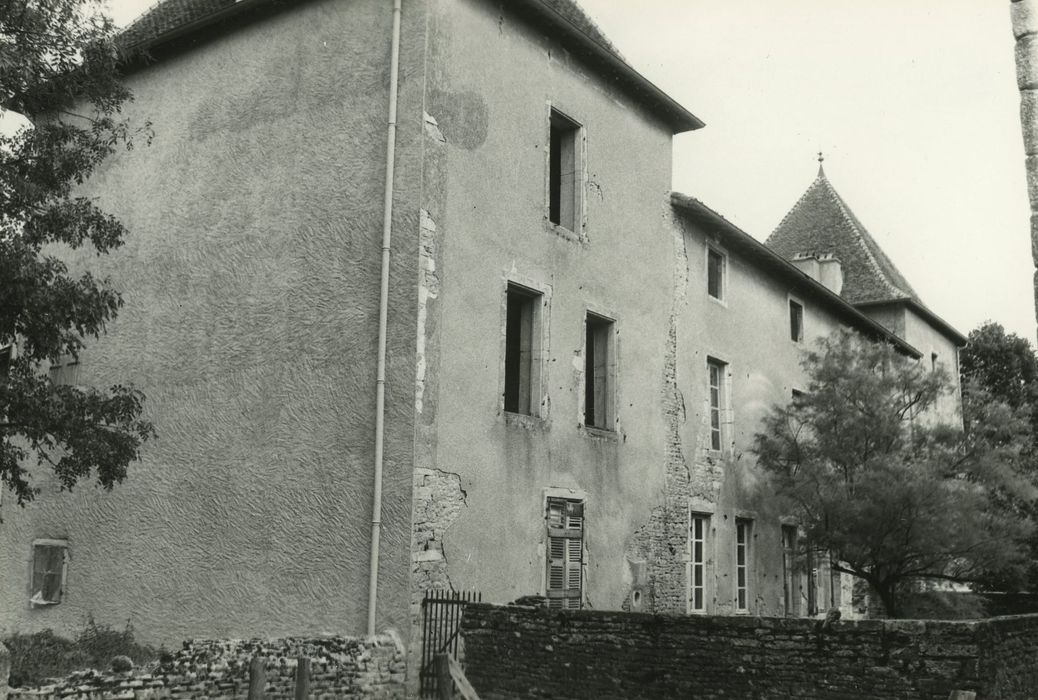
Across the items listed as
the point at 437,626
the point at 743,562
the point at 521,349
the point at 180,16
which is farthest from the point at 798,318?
the point at 180,16

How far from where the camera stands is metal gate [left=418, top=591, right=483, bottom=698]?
11195 mm

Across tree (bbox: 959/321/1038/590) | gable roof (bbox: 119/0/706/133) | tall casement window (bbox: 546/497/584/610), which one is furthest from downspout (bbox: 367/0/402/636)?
tree (bbox: 959/321/1038/590)

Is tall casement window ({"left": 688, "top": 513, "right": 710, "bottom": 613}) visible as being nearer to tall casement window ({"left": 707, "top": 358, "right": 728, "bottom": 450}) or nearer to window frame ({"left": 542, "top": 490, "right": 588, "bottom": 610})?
tall casement window ({"left": 707, "top": 358, "right": 728, "bottom": 450})

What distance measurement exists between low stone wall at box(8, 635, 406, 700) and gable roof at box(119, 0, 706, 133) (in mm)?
7393

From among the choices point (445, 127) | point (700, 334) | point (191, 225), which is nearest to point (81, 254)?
point (191, 225)

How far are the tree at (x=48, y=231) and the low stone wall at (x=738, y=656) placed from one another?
15.4 ft

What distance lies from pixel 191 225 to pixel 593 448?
21.1 ft

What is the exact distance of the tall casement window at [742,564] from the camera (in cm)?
1775

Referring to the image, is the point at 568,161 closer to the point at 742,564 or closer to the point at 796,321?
the point at 742,564

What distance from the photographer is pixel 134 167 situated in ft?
50.8

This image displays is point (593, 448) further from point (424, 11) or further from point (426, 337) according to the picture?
point (424, 11)

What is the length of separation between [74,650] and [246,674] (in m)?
4.71

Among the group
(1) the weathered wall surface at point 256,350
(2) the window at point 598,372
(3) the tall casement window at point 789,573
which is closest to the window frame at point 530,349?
(2) the window at point 598,372

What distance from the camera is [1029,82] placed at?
716cm
